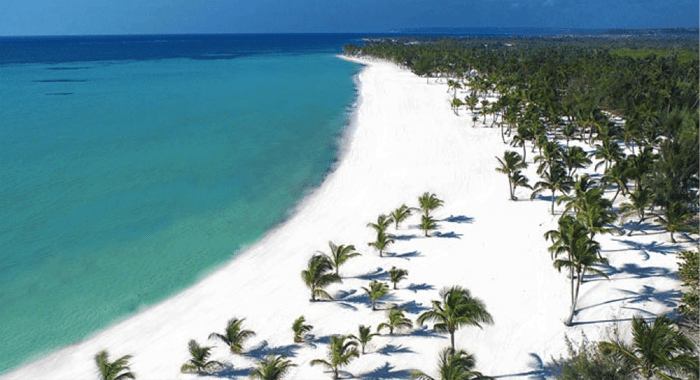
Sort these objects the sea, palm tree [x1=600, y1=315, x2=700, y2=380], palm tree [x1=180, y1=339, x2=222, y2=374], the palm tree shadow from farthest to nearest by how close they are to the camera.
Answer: the sea
palm tree [x1=180, y1=339, x2=222, y2=374]
the palm tree shadow
palm tree [x1=600, y1=315, x2=700, y2=380]

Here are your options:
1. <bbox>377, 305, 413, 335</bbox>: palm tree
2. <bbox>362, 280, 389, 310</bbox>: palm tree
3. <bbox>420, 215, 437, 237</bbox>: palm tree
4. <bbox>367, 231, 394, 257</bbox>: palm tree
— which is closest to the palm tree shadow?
<bbox>377, 305, 413, 335</bbox>: palm tree

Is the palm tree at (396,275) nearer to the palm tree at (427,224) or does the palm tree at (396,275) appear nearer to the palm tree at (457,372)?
the palm tree at (427,224)

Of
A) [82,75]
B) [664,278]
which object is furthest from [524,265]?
[82,75]

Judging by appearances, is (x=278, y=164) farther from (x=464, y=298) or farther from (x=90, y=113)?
(x=90, y=113)

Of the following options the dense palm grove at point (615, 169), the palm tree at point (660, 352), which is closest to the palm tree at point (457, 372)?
the dense palm grove at point (615, 169)

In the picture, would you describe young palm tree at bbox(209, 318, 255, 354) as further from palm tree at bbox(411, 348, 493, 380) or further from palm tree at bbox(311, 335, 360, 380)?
palm tree at bbox(411, 348, 493, 380)
